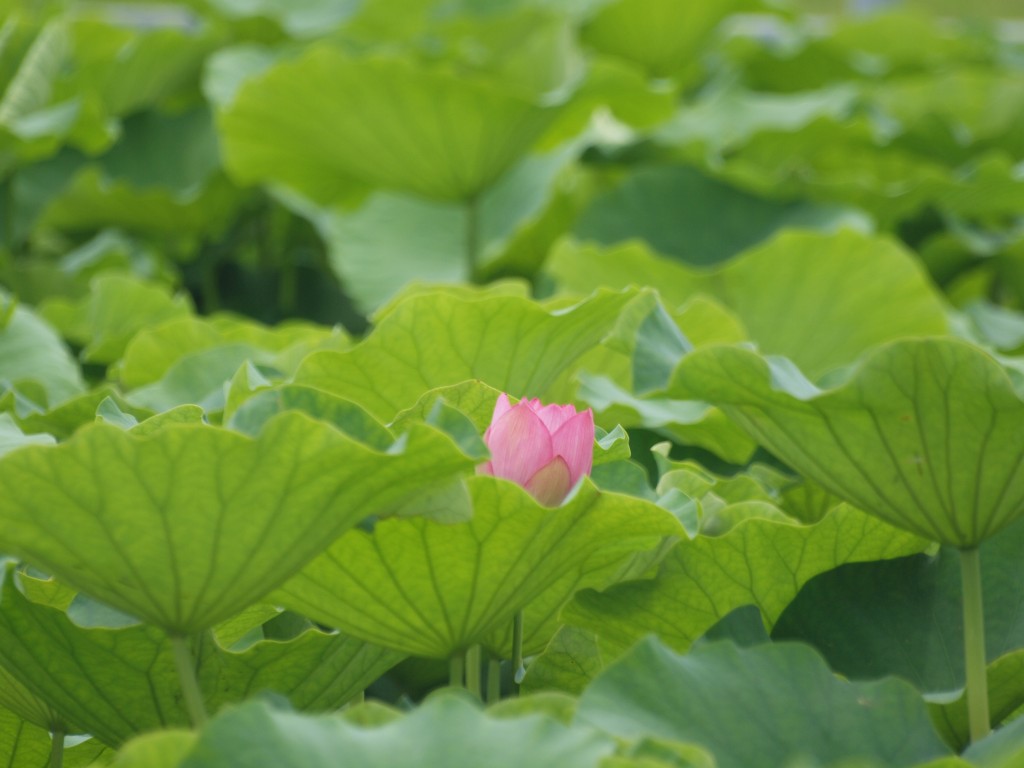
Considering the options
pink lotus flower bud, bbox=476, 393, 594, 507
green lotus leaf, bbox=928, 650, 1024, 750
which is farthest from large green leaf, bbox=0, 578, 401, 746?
green lotus leaf, bbox=928, 650, 1024, 750

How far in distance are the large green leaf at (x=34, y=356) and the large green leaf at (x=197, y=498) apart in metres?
0.49

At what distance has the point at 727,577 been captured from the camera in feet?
2.15

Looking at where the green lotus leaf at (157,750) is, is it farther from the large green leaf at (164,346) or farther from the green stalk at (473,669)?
the large green leaf at (164,346)

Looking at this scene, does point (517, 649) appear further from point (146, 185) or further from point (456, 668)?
point (146, 185)

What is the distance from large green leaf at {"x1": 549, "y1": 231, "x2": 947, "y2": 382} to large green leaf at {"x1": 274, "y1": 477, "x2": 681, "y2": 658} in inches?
25.0

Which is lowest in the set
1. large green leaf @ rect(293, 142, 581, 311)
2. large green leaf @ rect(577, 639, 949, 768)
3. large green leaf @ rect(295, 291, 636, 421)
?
large green leaf @ rect(293, 142, 581, 311)

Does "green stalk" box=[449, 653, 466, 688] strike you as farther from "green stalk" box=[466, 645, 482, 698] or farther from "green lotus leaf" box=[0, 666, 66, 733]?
"green lotus leaf" box=[0, 666, 66, 733]

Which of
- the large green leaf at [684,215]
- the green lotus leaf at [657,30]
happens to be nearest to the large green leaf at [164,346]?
the large green leaf at [684,215]

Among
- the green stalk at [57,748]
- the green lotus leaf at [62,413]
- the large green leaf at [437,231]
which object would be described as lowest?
the large green leaf at [437,231]

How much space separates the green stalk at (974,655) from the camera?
575 mm

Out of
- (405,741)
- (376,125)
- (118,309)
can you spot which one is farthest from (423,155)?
(405,741)

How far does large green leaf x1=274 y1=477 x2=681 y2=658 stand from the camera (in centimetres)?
56

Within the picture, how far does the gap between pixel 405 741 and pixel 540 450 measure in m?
0.18

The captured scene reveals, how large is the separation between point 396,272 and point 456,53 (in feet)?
0.82
